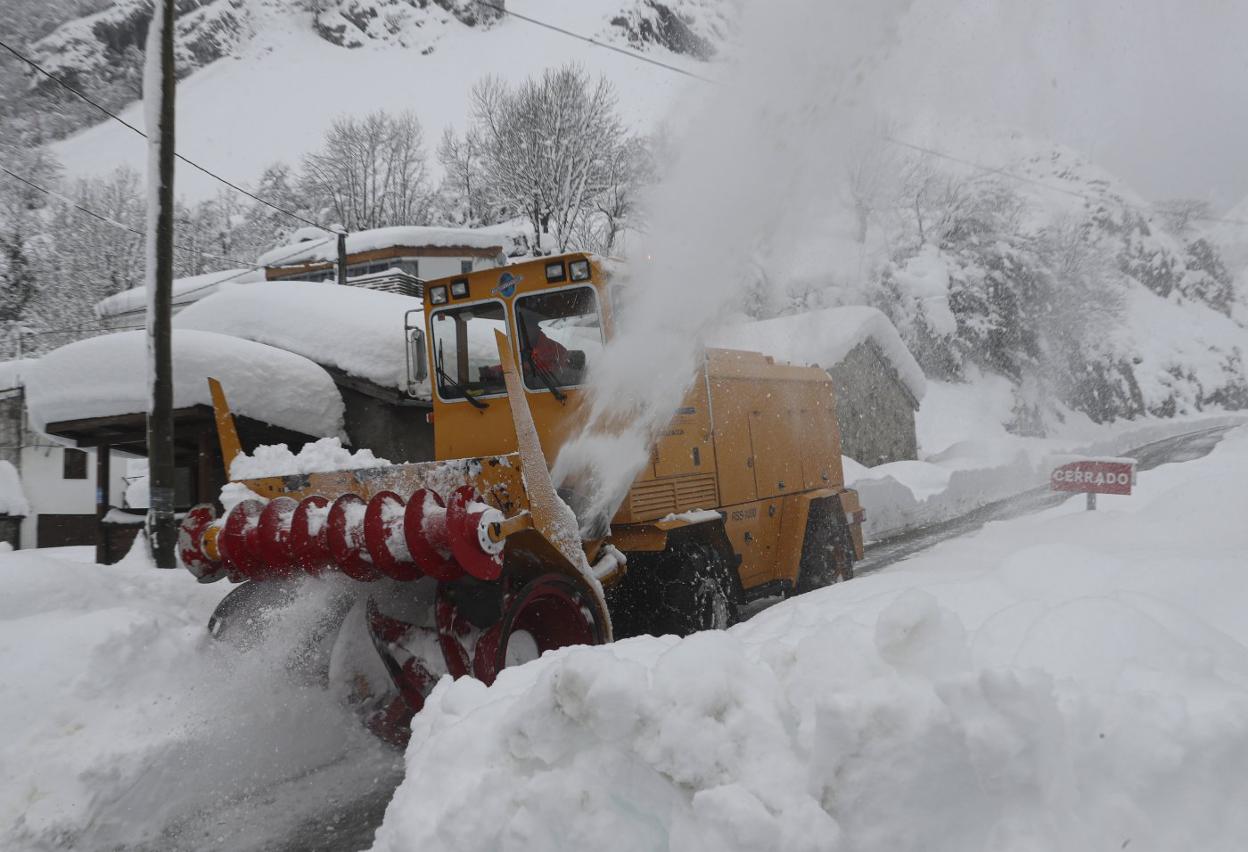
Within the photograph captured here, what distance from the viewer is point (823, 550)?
24.1ft

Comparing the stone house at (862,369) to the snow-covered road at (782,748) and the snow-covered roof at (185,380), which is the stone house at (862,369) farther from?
the snow-covered road at (782,748)

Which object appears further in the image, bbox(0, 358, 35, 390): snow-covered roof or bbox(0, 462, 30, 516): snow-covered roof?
bbox(0, 358, 35, 390): snow-covered roof

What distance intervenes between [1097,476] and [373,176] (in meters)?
46.3

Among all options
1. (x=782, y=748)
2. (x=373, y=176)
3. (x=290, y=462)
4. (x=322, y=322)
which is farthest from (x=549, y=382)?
(x=373, y=176)

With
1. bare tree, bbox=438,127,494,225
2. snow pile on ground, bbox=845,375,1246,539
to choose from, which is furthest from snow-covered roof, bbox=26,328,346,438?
bare tree, bbox=438,127,494,225

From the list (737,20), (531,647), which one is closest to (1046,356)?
(737,20)

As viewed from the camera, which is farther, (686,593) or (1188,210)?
(1188,210)

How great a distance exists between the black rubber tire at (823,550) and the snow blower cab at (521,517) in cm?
3

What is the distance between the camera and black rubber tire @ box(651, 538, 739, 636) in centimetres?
525

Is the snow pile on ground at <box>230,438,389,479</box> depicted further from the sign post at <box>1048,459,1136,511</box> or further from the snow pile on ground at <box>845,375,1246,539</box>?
the snow pile on ground at <box>845,375,1246,539</box>

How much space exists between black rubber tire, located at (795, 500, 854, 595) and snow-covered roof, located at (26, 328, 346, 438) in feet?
21.2

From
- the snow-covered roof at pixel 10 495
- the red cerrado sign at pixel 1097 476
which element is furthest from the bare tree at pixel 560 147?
the red cerrado sign at pixel 1097 476

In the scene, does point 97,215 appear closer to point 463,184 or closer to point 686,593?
point 463,184

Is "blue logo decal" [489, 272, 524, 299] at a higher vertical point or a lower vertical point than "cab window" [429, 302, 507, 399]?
higher
